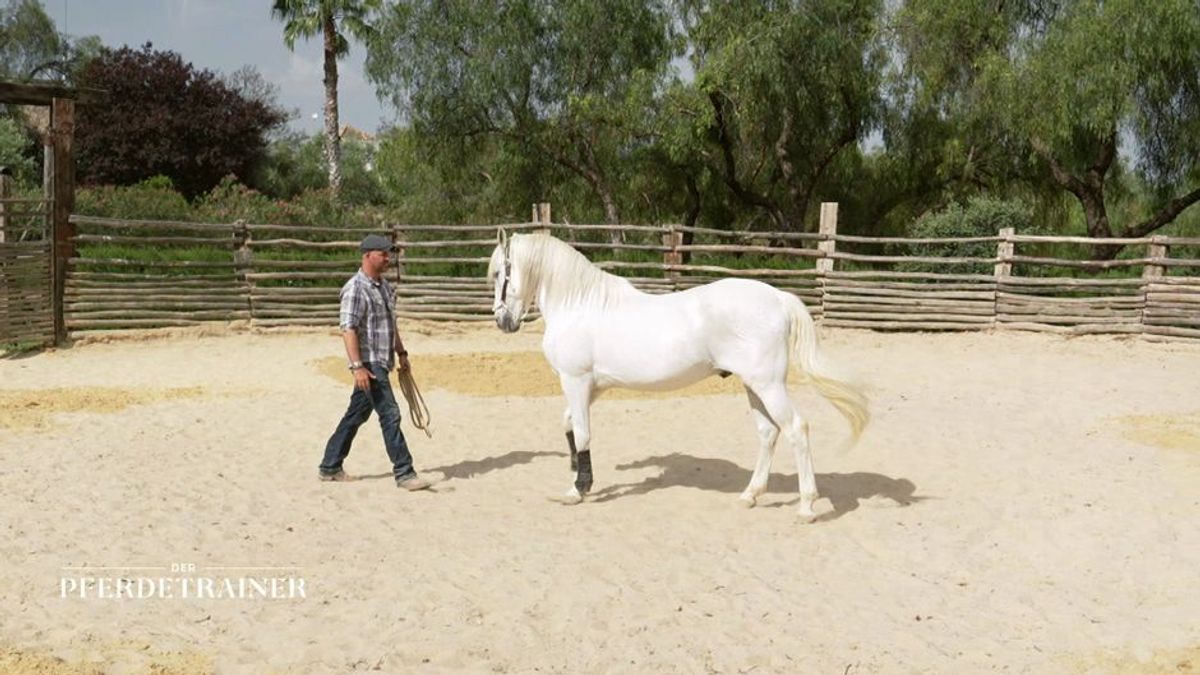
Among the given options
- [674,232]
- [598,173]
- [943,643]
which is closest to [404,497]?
[943,643]

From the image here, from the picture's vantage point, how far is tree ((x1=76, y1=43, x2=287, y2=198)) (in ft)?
96.8

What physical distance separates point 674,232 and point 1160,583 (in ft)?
36.2

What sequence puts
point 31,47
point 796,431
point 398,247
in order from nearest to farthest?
point 796,431 → point 398,247 → point 31,47

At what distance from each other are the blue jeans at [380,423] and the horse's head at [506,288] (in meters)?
0.80

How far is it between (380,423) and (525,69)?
15029 mm

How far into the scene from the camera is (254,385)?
10195 millimetres

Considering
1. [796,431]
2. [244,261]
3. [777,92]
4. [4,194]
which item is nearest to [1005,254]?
[777,92]

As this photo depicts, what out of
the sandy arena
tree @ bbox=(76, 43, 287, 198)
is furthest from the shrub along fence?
tree @ bbox=(76, 43, 287, 198)

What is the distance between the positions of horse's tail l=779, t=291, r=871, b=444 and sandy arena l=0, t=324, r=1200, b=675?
0.19 m

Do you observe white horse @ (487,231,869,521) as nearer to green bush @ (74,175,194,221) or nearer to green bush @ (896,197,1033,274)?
green bush @ (896,197,1033,274)

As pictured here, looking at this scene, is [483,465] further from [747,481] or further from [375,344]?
[747,481]

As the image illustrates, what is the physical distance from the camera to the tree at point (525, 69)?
20.0 metres

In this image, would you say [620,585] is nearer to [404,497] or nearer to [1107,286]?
[404,497]

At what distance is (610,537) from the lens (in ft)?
18.1
